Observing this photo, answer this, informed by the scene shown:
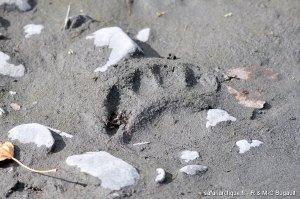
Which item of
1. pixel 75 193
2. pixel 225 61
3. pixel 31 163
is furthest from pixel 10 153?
pixel 225 61

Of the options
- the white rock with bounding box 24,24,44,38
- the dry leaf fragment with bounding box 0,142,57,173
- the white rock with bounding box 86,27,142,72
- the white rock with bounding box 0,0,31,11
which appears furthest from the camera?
the white rock with bounding box 0,0,31,11

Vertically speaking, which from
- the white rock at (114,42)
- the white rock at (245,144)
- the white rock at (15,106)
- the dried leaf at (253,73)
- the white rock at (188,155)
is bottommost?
the white rock at (188,155)

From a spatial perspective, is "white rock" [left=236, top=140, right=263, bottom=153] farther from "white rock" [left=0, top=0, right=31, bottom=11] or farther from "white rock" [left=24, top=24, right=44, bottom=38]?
"white rock" [left=0, top=0, right=31, bottom=11]

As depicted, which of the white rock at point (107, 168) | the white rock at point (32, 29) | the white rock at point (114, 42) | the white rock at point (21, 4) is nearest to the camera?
the white rock at point (107, 168)

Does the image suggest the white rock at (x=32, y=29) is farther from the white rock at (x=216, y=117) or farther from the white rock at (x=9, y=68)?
the white rock at (x=216, y=117)

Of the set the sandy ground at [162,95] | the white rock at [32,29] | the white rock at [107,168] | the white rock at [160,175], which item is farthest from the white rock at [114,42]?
the white rock at [160,175]

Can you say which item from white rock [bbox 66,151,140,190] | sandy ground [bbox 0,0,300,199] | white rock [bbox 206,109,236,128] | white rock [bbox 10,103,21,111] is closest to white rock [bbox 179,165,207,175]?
sandy ground [bbox 0,0,300,199]

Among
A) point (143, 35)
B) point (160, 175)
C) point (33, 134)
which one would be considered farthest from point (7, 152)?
point (143, 35)
